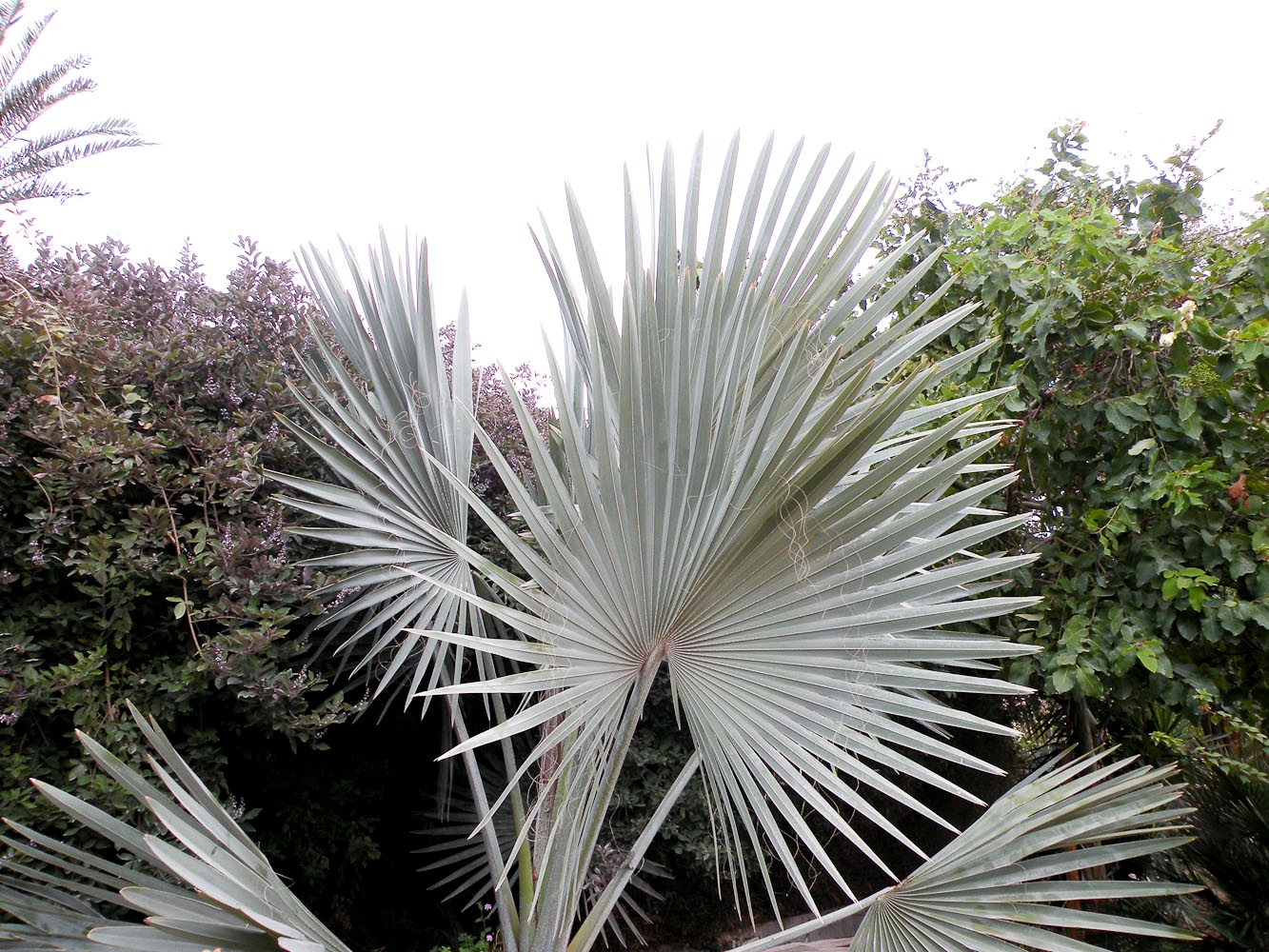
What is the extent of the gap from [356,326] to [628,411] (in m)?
1.52

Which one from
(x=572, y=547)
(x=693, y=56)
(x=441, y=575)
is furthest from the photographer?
(x=693, y=56)

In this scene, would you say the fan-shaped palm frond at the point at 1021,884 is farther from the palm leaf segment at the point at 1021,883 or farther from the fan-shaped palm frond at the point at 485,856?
the fan-shaped palm frond at the point at 485,856

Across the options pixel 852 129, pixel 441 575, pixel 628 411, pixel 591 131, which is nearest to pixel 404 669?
pixel 441 575

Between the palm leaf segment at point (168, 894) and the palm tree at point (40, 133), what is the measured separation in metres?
3.53

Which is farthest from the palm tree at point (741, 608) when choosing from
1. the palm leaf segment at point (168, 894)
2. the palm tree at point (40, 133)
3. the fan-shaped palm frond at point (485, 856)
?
the palm tree at point (40, 133)

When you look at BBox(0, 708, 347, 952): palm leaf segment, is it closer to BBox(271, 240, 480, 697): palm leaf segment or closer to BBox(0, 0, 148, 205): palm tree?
BBox(271, 240, 480, 697): palm leaf segment

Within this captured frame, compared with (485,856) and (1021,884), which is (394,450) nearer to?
(485,856)

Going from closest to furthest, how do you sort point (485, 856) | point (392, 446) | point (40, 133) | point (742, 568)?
point (742, 568) → point (392, 446) → point (485, 856) → point (40, 133)

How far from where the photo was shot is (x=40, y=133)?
3.83 m

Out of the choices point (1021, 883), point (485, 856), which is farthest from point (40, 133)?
point (1021, 883)

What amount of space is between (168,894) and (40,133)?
4136 mm

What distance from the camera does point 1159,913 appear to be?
2904 millimetres

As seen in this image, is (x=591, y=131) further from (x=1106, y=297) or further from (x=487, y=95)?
(x=1106, y=297)

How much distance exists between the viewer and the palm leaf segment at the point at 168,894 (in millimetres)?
1271
